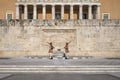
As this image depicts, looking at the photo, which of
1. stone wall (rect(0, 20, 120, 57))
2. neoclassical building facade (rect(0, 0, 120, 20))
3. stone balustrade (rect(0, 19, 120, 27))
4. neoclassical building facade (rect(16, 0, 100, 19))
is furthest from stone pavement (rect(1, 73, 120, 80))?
neoclassical building facade (rect(16, 0, 100, 19))

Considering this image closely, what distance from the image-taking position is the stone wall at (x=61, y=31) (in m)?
26.8

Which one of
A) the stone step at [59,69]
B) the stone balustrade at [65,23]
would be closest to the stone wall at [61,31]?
the stone balustrade at [65,23]

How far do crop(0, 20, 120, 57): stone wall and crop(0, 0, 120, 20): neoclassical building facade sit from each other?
27.0 m

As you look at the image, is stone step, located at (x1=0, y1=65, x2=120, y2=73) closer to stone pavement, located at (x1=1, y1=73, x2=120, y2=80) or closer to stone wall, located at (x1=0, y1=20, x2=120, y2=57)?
Result: stone pavement, located at (x1=1, y1=73, x2=120, y2=80)

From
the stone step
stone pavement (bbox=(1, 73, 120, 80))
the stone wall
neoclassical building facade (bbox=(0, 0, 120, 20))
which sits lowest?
stone pavement (bbox=(1, 73, 120, 80))

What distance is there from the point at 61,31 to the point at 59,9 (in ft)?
105

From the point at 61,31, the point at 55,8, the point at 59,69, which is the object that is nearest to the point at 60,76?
the point at 59,69

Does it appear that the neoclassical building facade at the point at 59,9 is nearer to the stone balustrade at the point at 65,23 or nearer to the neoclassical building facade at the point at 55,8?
the neoclassical building facade at the point at 55,8

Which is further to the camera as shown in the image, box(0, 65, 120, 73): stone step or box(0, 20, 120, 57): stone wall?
box(0, 20, 120, 57): stone wall

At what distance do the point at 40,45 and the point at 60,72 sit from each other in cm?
1186

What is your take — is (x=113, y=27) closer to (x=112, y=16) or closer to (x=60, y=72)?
(x=60, y=72)

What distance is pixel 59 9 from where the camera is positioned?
193 feet

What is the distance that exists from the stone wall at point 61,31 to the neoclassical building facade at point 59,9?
88.7 ft

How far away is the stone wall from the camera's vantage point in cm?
2680
